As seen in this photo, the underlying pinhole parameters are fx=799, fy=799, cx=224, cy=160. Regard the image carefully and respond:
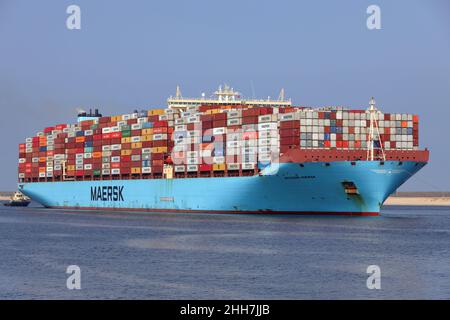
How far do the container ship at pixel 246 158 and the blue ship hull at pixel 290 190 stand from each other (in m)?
0.11

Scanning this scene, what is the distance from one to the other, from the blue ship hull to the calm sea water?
591 cm

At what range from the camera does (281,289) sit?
116ft

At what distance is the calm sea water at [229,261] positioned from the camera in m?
35.1

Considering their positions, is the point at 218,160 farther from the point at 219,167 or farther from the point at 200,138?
the point at 200,138

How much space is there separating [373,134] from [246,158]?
1386 centimetres

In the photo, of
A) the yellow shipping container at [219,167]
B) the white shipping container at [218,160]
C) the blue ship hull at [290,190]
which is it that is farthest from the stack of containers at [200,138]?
the blue ship hull at [290,190]

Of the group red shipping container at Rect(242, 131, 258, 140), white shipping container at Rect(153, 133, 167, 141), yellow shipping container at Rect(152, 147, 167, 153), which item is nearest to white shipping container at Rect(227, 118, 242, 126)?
red shipping container at Rect(242, 131, 258, 140)

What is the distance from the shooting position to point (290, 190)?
81125mm

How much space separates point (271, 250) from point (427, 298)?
18699 mm

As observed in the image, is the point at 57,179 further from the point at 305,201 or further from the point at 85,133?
the point at 305,201

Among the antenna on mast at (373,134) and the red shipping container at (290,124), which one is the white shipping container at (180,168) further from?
the antenna on mast at (373,134)

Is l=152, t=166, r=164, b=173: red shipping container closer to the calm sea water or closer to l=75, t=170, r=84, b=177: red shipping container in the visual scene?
l=75, t=170, r=84, b=177: red shipping container

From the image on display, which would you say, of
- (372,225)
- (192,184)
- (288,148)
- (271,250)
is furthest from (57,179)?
(271,250)

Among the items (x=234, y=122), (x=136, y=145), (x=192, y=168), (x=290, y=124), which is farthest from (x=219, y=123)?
(x=136, y=145)
